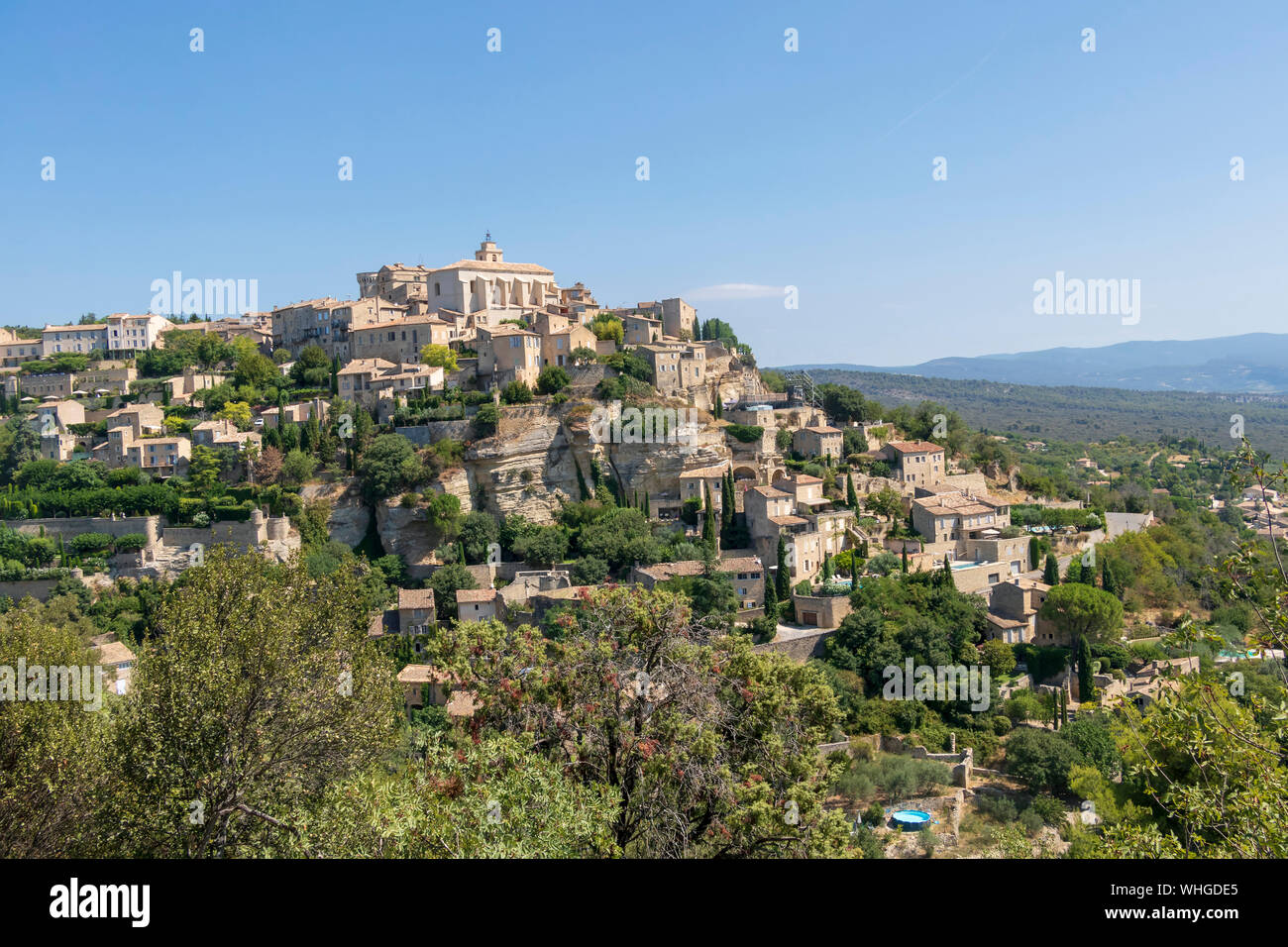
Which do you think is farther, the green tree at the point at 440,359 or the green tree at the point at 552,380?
the green tree at the point at 440,359

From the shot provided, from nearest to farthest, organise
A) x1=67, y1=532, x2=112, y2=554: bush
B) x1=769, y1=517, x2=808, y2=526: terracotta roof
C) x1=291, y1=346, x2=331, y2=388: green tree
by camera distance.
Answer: x1=769, y1=517, x2=808, y2=526: terracotta roof < x1=67, y1=532, x2=112, y2=554: bush < x1=291, y1=346, x2=331, y2=388: green tree

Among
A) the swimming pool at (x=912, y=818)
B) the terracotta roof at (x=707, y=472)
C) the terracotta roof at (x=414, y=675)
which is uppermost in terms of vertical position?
the terracotta roof at (x=707, y=472)

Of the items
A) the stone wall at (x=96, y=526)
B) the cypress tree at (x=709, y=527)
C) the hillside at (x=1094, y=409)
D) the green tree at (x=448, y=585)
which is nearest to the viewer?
the green tree at (x=448, y=585)

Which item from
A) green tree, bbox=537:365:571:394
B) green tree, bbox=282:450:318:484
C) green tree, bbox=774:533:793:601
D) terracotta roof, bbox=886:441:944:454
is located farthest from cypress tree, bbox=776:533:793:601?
green tree, bbox=282:450:318:484

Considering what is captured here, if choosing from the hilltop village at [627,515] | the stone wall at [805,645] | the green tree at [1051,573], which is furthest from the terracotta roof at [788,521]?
the green tree at [1051,573]

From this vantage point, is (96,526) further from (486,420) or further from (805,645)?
(805,645)

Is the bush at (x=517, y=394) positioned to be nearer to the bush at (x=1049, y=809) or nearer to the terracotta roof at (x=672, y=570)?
the terracotta roof at (x=672, y=570)

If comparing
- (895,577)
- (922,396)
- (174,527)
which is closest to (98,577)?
(174,527)

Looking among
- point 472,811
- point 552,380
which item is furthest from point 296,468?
point 472,811

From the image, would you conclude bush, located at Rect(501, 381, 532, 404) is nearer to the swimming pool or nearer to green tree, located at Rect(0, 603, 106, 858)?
the swimming pool
